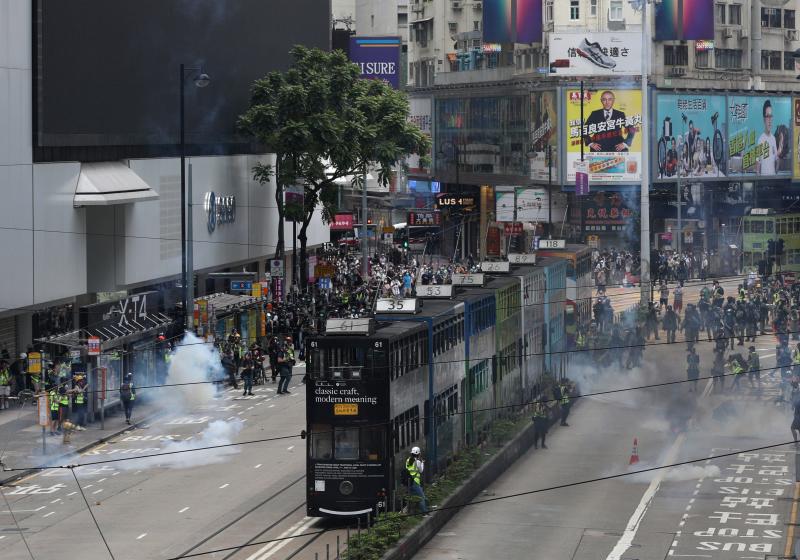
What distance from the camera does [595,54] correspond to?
94.6m

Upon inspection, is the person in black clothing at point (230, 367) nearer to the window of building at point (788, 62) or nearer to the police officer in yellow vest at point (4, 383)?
the police officer in yellow vest at point (4, 383)

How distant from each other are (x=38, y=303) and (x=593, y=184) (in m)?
51.5

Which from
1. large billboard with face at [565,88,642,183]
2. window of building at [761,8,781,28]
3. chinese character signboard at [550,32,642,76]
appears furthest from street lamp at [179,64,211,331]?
window of building at [761,8,781,28]

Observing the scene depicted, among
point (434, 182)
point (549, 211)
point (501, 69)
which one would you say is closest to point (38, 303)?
point (549, 211)

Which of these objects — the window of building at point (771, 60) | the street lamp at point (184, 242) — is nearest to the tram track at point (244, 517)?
the street lamp at point (184, 242)

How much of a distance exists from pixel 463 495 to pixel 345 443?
13.4ft

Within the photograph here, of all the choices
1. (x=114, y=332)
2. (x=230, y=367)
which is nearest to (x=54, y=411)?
(x=114, y=332)

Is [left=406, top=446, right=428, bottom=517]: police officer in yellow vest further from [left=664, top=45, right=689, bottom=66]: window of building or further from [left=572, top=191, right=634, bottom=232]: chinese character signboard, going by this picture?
[left=664, top=45, right=689, bottom=66]: window of building

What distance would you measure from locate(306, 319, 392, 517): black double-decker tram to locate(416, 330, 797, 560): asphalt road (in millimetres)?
1627

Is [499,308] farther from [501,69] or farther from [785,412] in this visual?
[501,69]

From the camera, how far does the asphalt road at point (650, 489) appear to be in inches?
1125

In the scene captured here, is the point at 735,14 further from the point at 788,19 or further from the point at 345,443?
the point at 345,443

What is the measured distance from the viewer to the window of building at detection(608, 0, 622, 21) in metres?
101

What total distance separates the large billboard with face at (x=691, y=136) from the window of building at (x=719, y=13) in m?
9.78
